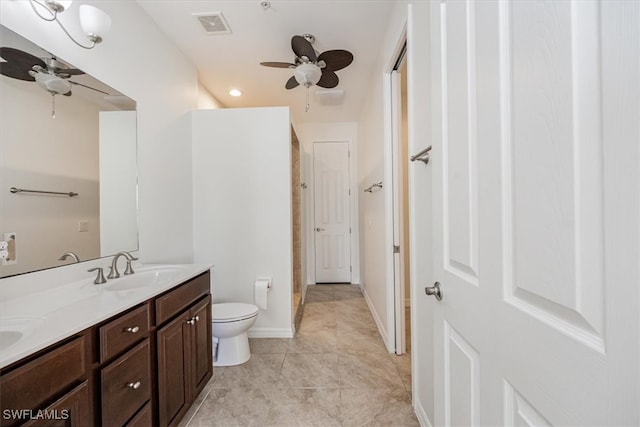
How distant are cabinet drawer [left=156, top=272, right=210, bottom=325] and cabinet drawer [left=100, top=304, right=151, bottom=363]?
0.09m

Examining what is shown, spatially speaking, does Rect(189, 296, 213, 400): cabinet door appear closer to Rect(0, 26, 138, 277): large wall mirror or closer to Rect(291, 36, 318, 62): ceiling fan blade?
Rect(0, 26, 138, 277): large wall mirror

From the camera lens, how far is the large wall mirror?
123 cm

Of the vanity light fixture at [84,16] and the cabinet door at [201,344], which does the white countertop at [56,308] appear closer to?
the cabinet door at [201,344]

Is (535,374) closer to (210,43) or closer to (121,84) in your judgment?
(121,84)

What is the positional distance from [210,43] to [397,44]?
5.35ft

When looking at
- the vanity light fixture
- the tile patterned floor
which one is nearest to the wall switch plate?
the vanity light fixture

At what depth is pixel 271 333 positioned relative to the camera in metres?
2.74

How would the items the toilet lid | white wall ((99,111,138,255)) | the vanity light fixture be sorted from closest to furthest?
the vanity light fixture
white wall ((99,111,138,255))
the toilet lid

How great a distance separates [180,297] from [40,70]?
133cm

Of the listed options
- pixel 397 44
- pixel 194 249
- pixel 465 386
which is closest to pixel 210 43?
pixel 397 44

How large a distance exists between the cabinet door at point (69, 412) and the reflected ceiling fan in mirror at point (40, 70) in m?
1.30

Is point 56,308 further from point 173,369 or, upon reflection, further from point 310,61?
point 310,61

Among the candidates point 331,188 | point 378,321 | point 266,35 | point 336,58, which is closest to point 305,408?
point 378,321

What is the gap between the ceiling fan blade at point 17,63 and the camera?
1.21 meters
